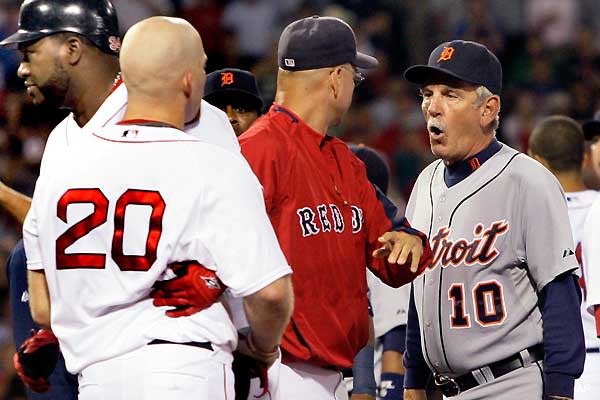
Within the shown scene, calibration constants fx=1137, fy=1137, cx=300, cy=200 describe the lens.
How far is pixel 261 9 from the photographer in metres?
11.8

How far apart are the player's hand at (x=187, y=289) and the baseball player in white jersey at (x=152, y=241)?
0.06 feet

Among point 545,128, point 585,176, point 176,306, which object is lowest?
point 585,176

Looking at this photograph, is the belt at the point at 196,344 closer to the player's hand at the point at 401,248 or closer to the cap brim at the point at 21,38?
the player's hand at the point at 401,248

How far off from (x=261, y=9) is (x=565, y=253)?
26.2ft

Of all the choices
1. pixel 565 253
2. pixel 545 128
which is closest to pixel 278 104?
pixel 565 253

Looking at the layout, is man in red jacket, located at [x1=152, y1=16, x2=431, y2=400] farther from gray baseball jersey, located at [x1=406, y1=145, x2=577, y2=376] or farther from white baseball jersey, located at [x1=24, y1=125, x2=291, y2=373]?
white baseball jersey, located at [x1=24, y1=125, x2=291, y2=373]

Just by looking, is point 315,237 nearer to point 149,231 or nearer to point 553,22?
point 149,231

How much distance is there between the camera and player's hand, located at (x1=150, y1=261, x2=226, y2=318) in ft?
10.2

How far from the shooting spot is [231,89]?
5043 mm

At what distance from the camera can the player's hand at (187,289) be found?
3.10m

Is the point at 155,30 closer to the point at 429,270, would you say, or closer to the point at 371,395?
the point at 429,270

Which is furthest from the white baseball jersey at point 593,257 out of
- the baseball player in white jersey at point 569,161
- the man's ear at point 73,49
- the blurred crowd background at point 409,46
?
the blurred crowd background at point 409,46

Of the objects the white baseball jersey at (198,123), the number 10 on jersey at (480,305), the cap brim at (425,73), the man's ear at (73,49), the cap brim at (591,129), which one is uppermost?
the man's ear at (73,49)

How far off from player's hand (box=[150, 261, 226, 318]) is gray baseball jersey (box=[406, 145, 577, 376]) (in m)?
1.48
